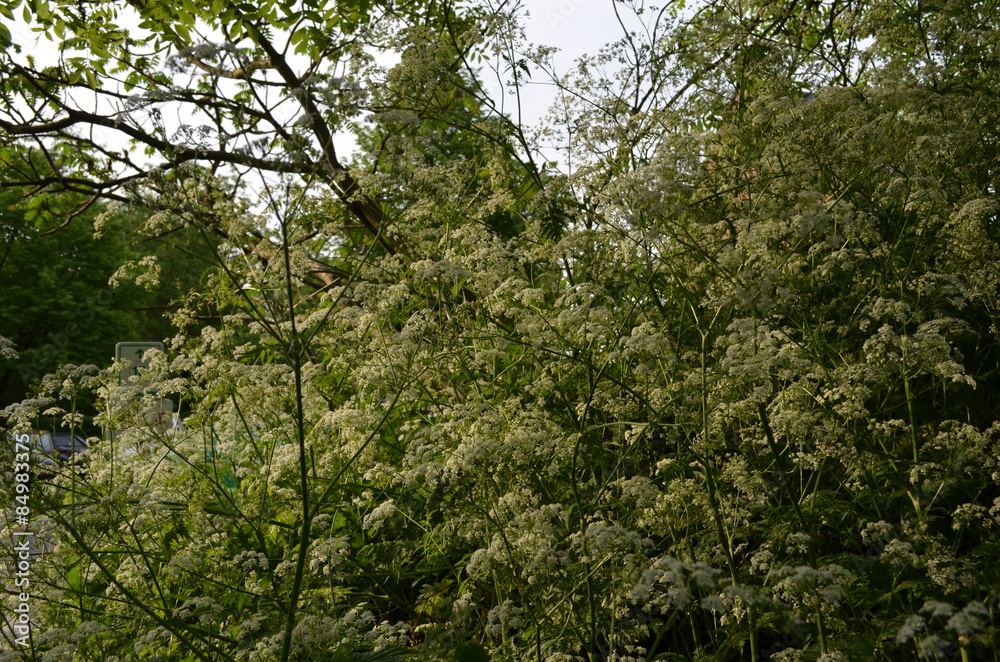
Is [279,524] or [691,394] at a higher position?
[691,394]

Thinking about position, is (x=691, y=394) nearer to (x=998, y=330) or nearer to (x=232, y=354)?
(x=998, y=330)

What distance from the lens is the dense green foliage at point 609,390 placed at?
3080 mm

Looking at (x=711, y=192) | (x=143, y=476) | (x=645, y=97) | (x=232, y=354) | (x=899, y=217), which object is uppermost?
(x=645, y=97)

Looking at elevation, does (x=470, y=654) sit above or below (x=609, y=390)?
below

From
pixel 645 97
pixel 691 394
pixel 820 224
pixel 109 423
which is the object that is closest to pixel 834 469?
pixel 691 394

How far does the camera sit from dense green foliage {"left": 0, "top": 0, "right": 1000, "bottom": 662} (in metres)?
3.08

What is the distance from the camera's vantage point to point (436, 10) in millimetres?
7637

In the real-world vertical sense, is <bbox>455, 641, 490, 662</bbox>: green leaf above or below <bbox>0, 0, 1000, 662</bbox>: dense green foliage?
below

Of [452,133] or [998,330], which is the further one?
[452,133]

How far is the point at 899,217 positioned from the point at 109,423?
442 cm

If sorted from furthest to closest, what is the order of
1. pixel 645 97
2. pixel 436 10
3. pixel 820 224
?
pixel 436 10 < pixel 645 97 < pixel 820 224

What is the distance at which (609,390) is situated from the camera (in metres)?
3.86

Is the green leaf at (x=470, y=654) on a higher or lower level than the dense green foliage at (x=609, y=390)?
lower

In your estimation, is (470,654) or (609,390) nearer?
(470,654)
